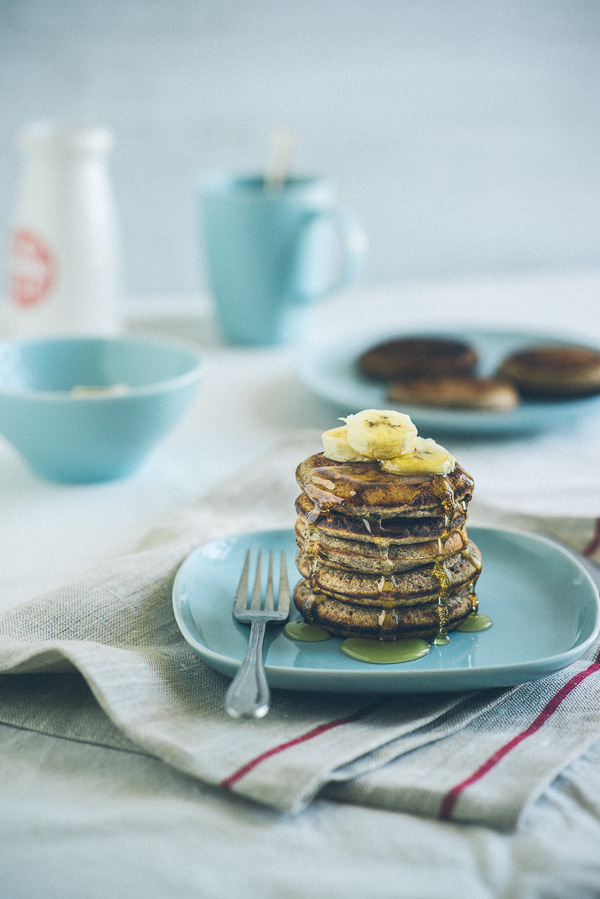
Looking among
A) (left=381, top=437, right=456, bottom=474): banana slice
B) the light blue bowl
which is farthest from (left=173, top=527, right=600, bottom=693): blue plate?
the light blue bowl

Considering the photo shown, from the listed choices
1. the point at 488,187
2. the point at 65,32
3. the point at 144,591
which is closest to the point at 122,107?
the point at 65,32

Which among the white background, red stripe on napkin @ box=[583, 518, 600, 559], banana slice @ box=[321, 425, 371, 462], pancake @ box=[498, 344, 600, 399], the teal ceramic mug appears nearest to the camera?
banana slice @ box=[321, 425, 371, 462]

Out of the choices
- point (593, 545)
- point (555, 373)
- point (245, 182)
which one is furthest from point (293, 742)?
point (245, 182)

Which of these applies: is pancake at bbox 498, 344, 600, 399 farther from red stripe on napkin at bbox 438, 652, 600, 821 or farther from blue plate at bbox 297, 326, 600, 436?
red stripe on napkin at bbox 438, 652, 600, 821

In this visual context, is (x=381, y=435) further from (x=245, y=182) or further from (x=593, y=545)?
(x=245, y=182)

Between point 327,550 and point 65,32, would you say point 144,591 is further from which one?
point 65,32
